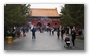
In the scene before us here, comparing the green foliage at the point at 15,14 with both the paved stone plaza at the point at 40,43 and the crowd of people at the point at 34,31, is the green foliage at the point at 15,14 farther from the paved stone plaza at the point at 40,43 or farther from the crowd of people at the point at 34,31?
the paved stone plaza at the point at 40,43

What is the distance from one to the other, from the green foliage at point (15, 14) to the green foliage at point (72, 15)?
1076 mm

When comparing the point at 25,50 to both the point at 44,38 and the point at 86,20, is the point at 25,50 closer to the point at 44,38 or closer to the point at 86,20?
the point at 44,38

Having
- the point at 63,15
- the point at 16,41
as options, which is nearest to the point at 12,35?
the point at 16,41

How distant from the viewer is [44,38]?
20047 millimetres

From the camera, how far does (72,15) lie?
20.0 m

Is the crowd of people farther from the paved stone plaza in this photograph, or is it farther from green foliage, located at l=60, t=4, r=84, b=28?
green foliage, located at l=60, t=4, r=84, b=28

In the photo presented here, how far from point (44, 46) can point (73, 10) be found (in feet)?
4.27

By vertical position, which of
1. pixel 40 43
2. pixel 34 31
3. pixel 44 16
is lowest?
pixel 40 43

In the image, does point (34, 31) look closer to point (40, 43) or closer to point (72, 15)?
point (40, 43)

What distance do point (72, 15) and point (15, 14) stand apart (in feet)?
5.27

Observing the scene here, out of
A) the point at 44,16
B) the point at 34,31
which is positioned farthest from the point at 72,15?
the point at 34,31

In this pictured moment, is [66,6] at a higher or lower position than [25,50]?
higher

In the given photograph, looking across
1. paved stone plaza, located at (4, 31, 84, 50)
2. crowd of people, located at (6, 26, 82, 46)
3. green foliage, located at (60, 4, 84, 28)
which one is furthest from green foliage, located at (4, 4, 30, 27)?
green foliage, located at (60, 4, 84, 28)

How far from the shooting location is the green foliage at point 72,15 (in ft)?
65.3
